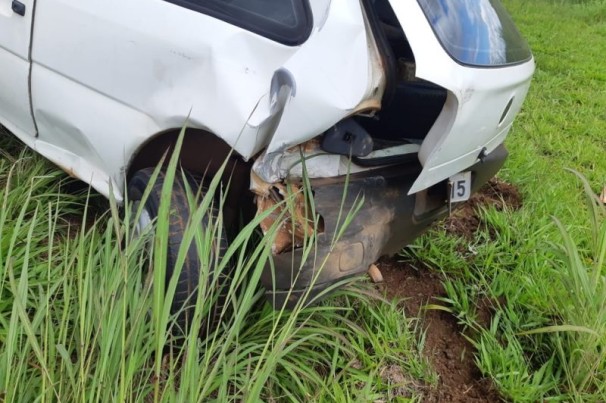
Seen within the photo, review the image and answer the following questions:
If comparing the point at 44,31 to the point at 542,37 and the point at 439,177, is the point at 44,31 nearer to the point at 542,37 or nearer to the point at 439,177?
the point at 439,177

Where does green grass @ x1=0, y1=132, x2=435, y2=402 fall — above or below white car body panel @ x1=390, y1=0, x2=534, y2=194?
below

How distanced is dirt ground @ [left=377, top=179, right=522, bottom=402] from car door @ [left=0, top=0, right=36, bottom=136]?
5.64 feet

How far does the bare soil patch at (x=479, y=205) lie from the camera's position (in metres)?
3.28

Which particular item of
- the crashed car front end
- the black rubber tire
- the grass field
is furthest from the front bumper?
the black rubber tire

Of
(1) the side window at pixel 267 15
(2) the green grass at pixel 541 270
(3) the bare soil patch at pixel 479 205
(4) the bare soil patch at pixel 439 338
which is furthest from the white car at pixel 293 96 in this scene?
(3) the bare soil patch at pixel 479 205

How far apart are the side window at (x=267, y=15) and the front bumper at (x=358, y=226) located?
19.9 inches

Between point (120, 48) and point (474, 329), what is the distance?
175 cm

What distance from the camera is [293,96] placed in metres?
1.95

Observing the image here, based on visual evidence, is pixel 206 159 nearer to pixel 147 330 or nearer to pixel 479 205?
A: pixel 147 330

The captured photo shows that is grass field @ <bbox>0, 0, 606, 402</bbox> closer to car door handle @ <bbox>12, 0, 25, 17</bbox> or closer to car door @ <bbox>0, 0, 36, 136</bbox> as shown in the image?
car door @ <bbox>0, 0, 36, 136</bbox>

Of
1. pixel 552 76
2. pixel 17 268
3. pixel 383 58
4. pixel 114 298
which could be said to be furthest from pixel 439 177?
pixel 552 76

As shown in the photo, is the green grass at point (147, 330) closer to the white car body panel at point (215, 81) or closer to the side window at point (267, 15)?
the white car body panel at point (215, 81)

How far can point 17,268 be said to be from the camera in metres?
2.24

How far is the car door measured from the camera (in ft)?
8.67
